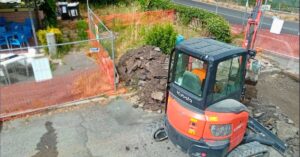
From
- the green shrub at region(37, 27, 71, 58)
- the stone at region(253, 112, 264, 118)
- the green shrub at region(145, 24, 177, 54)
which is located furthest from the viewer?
the green shrub at region(37, 27, 71, 58)

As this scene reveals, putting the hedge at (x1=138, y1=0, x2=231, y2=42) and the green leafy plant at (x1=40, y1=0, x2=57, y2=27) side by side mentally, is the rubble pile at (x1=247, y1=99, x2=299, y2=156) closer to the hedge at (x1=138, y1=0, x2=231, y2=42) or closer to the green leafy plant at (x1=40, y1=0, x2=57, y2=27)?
the hedge at (x1=138, y1=0, x2=231, y2=42)

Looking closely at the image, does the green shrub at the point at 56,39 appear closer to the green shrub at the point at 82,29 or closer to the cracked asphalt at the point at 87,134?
the green shrub at the point at 82,29

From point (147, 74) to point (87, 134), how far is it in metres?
2.97

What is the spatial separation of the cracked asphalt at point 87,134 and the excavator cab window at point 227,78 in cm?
211

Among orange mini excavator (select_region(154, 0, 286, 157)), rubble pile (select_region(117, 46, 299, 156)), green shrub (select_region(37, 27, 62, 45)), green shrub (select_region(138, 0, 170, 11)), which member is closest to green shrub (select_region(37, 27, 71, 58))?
green shrub (select_region(37, 27, 62, 45))

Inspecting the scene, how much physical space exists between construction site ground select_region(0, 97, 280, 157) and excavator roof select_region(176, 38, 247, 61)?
246 cm

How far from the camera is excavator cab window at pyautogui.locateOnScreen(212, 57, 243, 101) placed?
15.6ft

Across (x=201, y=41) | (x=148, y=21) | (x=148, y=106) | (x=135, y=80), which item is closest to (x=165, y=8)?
(x=148, y=21)

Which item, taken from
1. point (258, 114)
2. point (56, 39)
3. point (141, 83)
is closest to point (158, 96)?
point (141, 83)

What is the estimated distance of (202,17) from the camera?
14.2 meters

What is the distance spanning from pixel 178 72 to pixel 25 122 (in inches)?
193

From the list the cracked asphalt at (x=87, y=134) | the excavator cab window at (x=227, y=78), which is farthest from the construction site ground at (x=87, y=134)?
the excavator cab window at (x=227, y=78)

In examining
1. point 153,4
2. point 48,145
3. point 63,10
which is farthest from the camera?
point 153,4

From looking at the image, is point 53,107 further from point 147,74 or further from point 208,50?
point 208,50
